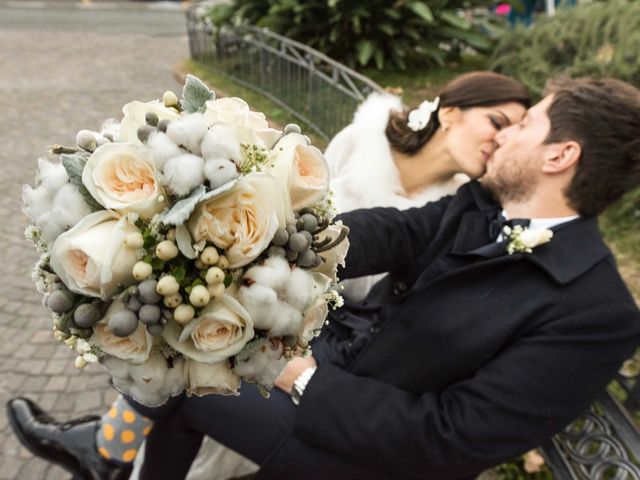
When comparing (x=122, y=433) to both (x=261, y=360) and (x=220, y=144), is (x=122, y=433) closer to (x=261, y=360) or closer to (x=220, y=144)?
(x=261, y=360)

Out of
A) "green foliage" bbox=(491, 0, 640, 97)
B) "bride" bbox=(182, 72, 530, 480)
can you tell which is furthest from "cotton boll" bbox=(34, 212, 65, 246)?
"green foliage" bbox=(491, 0, 640, 97)

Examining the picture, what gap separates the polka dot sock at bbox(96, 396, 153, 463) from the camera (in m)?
2.12

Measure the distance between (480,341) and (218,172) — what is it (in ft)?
3.77

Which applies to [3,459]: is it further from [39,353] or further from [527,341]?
[527,341]

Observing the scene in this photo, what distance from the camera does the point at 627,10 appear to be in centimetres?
530

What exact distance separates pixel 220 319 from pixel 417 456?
41.4 inches

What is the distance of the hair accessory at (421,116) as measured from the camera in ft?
8.86

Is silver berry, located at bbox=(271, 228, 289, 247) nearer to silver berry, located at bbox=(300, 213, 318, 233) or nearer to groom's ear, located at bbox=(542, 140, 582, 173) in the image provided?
silver berry, located at bbox=(300, 213, 318, 233)

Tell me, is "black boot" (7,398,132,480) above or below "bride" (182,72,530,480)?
below

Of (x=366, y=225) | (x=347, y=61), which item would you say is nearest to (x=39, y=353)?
(x=366, y=225)

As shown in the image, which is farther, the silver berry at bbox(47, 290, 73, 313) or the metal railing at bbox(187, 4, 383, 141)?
the metal railing at bbox(187, 4, 383, 141)

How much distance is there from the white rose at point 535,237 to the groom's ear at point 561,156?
25 centimetres

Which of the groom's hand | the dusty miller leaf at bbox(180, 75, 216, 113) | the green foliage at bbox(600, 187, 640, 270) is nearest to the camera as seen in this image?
the dusty miller leaf at bbox(180, 75, 216, 113)

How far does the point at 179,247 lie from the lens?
3.12 ft
